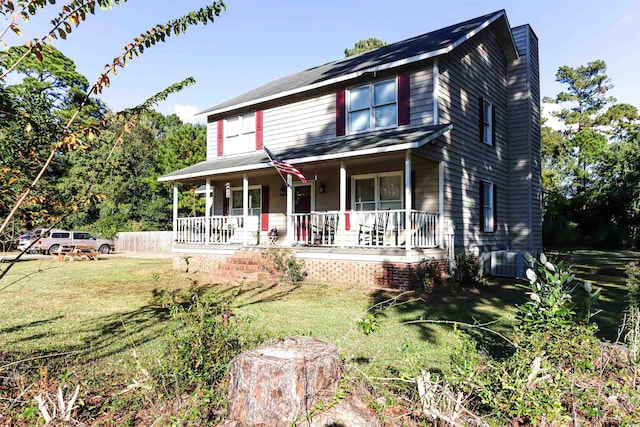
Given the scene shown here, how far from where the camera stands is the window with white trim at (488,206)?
13.9 metres

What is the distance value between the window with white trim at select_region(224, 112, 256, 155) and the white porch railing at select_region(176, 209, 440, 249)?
274cm

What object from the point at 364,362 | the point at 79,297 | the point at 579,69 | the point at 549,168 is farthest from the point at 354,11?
the point at 579,69

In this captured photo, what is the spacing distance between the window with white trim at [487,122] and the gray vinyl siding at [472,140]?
248 millimetres

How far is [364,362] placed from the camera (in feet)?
14.9

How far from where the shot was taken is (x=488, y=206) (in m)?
14.2

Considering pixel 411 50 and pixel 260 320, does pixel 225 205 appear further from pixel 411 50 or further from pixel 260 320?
pixel 260 320

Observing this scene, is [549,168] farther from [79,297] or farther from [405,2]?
[79,297]

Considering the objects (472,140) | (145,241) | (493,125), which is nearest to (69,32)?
(472,140)

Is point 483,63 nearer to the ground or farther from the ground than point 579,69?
nearer to the ground

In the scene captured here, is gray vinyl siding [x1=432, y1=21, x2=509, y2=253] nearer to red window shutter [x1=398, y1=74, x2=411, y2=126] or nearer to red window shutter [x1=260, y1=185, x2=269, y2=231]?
red window shutter [x1=398, y1=74, x2=411, y2=126]

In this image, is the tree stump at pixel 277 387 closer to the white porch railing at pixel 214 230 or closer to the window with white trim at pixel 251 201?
the white porch railing at pixel 214 230

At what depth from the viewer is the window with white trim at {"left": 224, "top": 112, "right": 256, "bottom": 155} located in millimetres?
15477

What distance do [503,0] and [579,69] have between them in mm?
34395

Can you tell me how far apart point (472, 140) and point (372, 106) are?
362 cm
